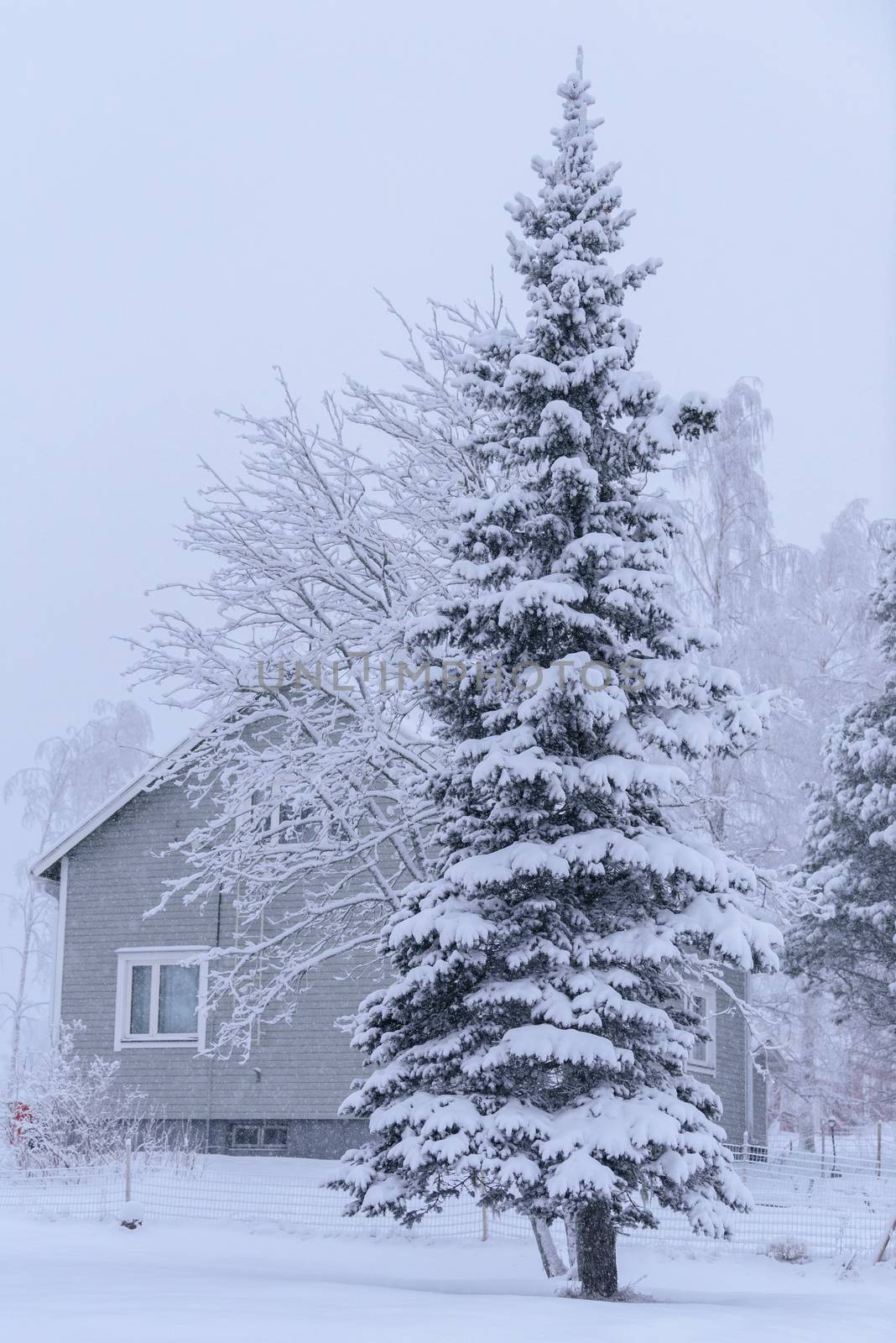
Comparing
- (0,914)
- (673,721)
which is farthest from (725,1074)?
(0,914)

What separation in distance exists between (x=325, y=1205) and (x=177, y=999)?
6.94 meters

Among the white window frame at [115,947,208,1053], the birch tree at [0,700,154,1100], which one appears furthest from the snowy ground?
the birch tree at [0,700,154,1100]

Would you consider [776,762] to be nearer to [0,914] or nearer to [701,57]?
[0,914]

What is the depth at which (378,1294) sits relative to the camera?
424 inches

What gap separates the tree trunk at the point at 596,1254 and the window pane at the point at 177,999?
45.6 ft

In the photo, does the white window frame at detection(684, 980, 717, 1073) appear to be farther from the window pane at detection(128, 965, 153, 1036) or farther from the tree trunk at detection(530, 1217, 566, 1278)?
the tree trunk at detection(530, 1217, 566, 1278)

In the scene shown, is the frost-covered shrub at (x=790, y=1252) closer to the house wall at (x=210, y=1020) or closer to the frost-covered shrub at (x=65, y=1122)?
the house wall at (x=210, y=1020)

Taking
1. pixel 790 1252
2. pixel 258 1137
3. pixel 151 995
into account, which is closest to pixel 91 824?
pixel 151 995

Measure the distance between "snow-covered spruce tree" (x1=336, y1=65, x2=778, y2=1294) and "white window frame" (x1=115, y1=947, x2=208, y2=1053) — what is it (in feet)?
41.2

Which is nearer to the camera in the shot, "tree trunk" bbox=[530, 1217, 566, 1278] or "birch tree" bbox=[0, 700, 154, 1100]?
"tree trunk" bbox=[530, 1217, 566, 1278]

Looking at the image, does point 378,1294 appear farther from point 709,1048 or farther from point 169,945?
point 709,1048

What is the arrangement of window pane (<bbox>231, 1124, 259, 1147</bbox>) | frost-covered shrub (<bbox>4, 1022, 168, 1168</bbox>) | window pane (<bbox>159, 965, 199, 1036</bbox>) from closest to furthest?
frost-covered shrub (<bbox>4, 1022, 168, 1168</bbox>) → window pane (<bbox>231, 1124, 259, 1147</bbox>) → window pane (<bbox>159, 965, 199, 1036</bbox>)

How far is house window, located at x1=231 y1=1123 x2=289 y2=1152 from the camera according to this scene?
79.6 ft

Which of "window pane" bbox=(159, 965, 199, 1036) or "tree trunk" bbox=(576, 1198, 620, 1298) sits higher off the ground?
"window pane" bbox=(159, 965, 199, 1036)
